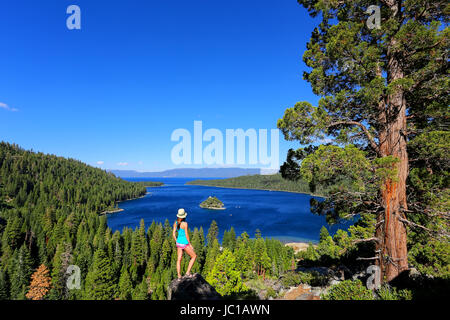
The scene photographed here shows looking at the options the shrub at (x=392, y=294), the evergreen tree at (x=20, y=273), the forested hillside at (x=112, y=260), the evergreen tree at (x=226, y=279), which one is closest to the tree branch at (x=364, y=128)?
the shrub at (x=392, y=294)

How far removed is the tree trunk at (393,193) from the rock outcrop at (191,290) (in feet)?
18.3

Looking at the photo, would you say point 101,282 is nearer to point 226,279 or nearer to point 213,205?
point 226,279

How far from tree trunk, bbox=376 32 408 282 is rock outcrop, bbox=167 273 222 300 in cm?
557

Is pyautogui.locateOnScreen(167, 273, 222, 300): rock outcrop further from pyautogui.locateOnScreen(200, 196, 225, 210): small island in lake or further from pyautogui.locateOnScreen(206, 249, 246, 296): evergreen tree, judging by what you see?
pyautogui.locateOnScreen(200, 196, 225, 210): small island in lake

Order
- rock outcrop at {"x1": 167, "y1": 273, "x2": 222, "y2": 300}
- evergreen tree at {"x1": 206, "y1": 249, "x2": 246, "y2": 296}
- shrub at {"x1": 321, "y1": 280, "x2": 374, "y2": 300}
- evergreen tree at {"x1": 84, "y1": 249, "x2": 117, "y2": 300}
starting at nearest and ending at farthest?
rock outcrop at {"x1": 167, "y1": 273, "x2": 222, "y2": 300}
shrub at {"x1": 321, "y1": 280, "x2": 374, "y2": 300}
evergreen tree at {"x1": 206, "y1": 249, "x2": 246, "y2": 296}
evergreen tree at {"x1": 84, "y1": 249, "x2": 117, "y2": 300}

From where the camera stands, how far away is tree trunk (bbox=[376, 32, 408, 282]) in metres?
6.64

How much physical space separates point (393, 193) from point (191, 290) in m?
6.89

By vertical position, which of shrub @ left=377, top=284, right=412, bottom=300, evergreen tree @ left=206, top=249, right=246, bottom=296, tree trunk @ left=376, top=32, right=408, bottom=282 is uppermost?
tree trunk @ left=376, top=32, right=408, bottom=282

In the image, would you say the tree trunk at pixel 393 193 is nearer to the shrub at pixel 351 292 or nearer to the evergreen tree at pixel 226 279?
the shrub at pixel 351 292

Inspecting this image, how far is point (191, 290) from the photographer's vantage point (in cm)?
575

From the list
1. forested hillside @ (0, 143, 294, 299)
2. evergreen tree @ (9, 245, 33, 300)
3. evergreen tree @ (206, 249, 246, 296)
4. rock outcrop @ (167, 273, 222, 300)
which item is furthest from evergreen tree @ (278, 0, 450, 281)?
evergreen tree @ (9, 245, 33, 300)

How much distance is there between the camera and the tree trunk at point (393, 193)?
664 cm

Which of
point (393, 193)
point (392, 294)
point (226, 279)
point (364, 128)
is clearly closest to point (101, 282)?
point (226, 279)
